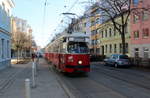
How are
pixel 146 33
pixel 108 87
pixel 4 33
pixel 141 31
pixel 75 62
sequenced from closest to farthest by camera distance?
pixel 108 87, pixel 75 62, pixel 4 33, pixel 146 33, pixel 141 31

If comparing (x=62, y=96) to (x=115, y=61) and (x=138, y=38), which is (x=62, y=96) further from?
(x=138, y=38)

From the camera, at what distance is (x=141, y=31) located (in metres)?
38.3

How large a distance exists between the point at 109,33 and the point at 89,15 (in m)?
18.1

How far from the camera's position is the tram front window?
59.0 feet

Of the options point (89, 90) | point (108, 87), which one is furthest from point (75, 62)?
point (89, 90)

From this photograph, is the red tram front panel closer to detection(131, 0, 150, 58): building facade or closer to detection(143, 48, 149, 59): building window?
detection(131, 0, 150, 58): building facade

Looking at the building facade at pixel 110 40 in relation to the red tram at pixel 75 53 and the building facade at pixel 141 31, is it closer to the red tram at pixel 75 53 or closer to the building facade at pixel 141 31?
the building facade at pixel 141 31

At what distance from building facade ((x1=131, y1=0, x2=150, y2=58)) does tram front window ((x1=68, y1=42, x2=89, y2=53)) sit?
18.4 meters

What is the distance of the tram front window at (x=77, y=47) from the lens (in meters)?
18.0

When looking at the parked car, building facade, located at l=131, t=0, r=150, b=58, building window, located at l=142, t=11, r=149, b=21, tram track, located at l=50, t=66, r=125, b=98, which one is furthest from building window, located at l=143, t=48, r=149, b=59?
tram track, located at l=50, t=66, r=125, b=98

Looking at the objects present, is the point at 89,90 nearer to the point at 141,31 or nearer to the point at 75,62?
the point at 75,62

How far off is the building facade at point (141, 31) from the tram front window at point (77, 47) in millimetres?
18440

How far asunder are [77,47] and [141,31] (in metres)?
22.8

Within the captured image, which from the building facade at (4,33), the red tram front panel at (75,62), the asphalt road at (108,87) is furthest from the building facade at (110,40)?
the asphalt road at (108,87)
